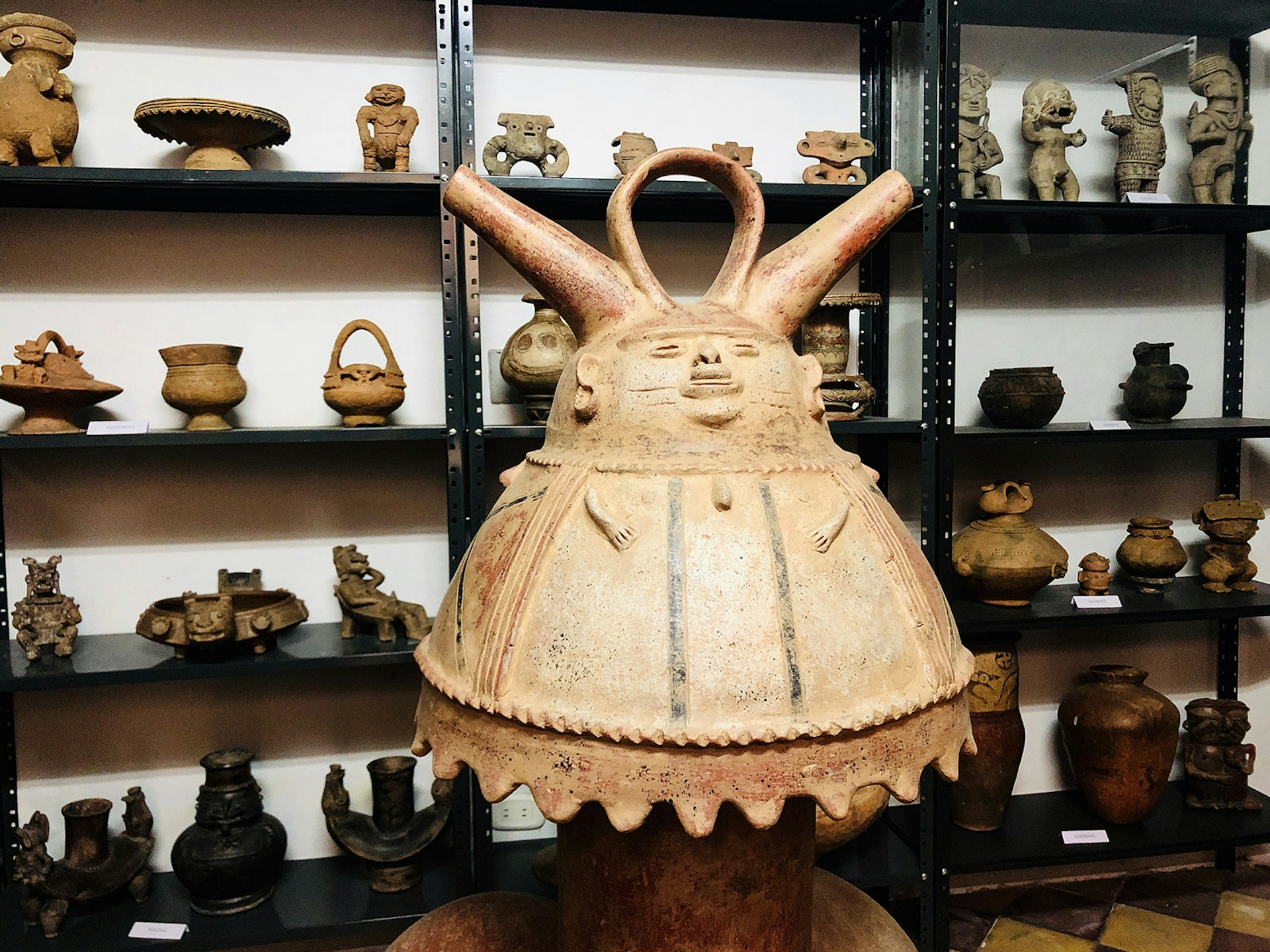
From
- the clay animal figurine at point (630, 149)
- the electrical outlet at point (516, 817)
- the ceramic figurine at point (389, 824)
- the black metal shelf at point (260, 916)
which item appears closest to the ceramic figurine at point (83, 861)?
the black metal shelf at point (260, 916)

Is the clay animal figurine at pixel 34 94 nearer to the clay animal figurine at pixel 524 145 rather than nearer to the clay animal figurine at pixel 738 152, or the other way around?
the clay animal figurine at pixel 524 145

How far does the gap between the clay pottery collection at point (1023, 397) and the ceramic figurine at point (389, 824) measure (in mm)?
1663

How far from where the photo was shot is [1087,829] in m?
2.38

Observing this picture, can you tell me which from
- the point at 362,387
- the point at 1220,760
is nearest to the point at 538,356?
the point at 362,387

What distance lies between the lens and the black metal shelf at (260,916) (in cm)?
194

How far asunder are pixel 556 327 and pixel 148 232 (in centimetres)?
105

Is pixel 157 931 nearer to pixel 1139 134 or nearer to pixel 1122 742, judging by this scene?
pixel 1122 742

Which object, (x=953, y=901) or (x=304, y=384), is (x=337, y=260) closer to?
(x=304, y=384)

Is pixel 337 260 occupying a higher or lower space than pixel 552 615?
higher

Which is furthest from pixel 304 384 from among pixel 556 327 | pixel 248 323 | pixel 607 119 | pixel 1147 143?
pixel 1147 143

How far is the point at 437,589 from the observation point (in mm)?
2369

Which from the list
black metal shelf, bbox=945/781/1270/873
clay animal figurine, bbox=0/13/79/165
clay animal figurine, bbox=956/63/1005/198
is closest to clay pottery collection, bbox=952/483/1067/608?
black metal shelf, bbox=945/781/1270/873

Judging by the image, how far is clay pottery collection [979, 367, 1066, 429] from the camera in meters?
2.29

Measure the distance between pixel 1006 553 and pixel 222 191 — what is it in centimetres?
206
